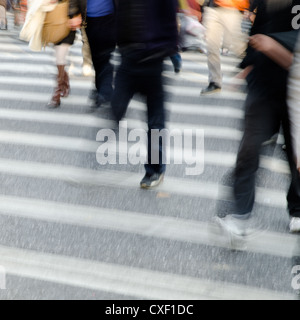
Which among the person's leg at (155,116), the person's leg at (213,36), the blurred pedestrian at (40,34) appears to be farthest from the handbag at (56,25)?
the person's leg at (155,116)

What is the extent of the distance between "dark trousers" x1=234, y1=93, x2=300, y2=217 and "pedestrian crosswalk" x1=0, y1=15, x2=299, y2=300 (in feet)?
0.97

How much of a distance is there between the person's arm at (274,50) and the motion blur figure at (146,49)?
1082 mm

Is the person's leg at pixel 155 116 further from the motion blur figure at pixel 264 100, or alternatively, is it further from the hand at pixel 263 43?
the hand at pixel 263 43

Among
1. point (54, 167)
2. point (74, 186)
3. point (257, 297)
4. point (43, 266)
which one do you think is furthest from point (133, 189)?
point (257, 297)

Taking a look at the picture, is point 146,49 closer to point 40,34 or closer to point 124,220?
point 124,220

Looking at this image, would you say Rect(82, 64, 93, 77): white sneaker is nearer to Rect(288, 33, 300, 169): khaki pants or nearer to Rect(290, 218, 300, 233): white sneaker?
Rect(290, 218, 300, 233): white sneaker

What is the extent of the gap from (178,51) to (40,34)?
8.00 feet

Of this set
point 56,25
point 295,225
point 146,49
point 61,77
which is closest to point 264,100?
point 295,225

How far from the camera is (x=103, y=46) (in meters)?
5.80

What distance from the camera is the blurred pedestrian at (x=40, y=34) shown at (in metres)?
5.99

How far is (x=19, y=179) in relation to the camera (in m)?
4.77

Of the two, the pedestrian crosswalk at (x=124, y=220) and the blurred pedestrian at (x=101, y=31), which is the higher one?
the blurred pedestrian at (x=101, y=31)

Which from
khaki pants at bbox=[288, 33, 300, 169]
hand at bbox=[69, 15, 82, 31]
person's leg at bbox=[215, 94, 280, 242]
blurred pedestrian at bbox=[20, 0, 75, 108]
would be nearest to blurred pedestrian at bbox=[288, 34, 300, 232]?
khaki pants at bbox=[288, 33, 300, 169]

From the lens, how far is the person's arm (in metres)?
3.11
